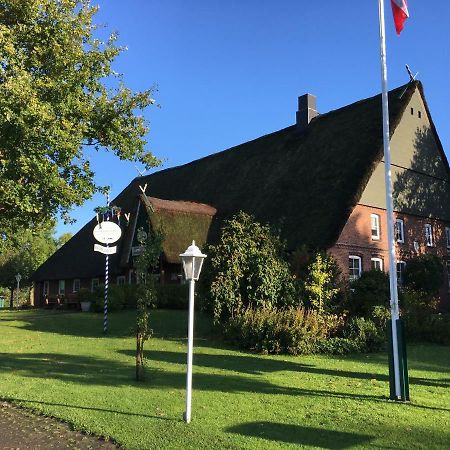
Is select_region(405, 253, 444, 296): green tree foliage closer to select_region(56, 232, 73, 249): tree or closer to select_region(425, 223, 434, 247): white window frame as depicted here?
select_region(425, 223, 434, 247): white window frame

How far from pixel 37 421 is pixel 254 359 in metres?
7.38

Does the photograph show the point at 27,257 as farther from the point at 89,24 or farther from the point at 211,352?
the point at 211,352

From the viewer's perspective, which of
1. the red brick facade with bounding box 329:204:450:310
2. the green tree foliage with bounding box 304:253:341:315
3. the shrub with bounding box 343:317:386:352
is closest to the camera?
the shrub with bounding box 343:317:386:352

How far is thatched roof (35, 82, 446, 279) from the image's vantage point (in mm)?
25406

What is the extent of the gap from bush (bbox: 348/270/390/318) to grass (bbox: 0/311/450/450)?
365cm

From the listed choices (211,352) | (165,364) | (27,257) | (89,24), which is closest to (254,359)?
(211,352)

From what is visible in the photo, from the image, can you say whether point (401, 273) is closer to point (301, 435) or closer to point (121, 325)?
point (121, 325)

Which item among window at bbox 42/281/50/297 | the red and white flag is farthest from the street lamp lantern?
window at bbox 42/281/50/297

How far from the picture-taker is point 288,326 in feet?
50.7

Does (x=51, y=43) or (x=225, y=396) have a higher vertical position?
(x=51, y=43)

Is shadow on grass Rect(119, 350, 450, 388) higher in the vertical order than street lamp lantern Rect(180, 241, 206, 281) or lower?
lower

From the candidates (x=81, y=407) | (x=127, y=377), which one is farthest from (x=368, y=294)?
(x=81, y=407)

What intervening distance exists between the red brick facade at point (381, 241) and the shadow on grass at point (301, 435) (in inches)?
665

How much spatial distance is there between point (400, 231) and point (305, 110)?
435 inches
